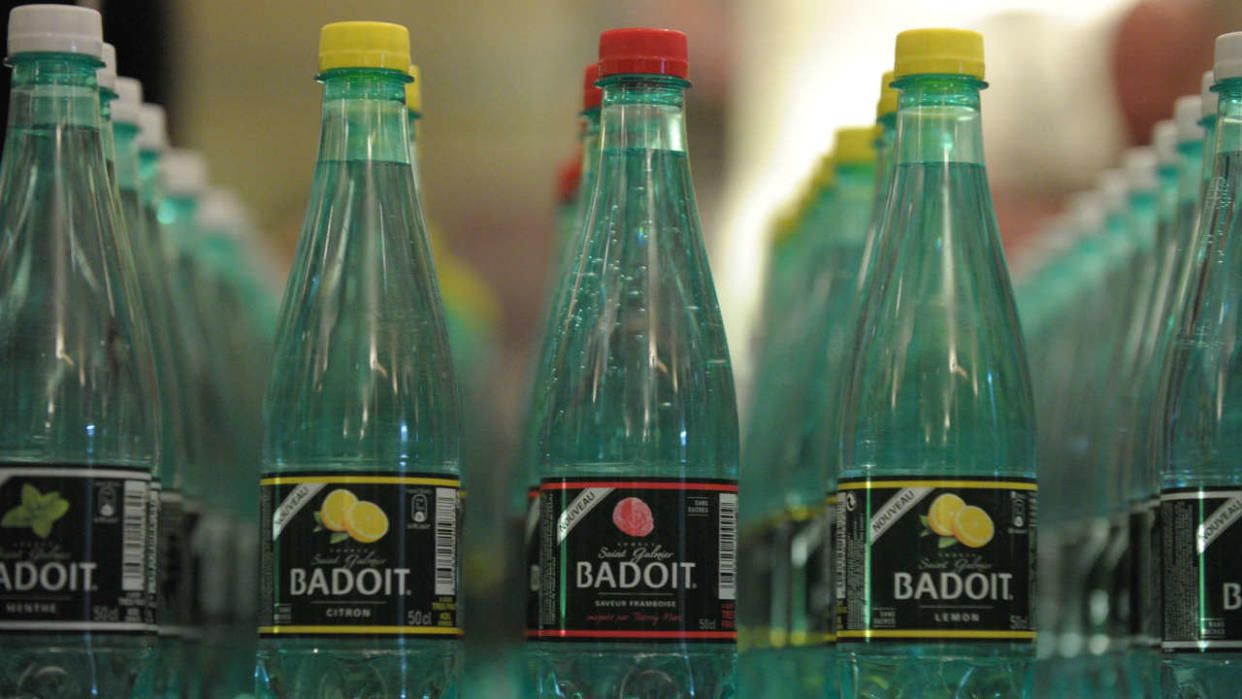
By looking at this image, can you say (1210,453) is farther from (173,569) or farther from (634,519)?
(173,569)

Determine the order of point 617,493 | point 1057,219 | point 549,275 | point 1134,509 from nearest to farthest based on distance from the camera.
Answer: point 617,493
point 1134,509
point 549,275
point 1057,219

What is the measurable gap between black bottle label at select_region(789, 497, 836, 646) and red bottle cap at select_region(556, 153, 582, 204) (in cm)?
42

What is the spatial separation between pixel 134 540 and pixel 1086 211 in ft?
4.21

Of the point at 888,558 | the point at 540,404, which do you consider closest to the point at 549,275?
the point at 540,404

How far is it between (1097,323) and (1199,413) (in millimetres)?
624

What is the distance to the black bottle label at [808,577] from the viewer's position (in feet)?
6.24

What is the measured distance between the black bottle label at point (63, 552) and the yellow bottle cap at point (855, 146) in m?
0.88

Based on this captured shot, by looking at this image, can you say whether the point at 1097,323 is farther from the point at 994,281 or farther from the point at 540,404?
the point at 540,404

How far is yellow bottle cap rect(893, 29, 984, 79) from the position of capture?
64.7 inches

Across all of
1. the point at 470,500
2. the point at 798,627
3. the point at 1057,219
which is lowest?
the point at 798,627

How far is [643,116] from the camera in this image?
170cm

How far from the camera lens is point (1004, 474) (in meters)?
1.61

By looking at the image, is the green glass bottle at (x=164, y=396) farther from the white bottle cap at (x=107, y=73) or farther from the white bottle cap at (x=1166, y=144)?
the white bottle cap at (x=1166, y=144)

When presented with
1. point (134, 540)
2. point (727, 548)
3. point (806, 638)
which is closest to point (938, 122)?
point (727, 548)
